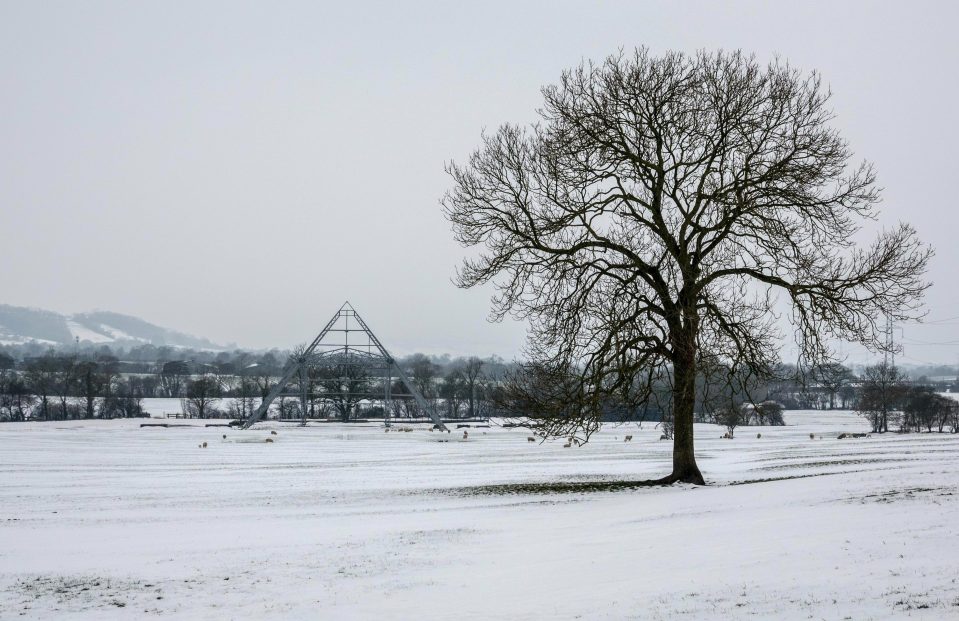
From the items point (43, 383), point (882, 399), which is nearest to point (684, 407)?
point (882, 399)

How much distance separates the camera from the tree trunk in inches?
895

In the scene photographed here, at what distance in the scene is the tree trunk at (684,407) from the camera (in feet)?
74.6

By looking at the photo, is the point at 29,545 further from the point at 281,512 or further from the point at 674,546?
the point at 674,546

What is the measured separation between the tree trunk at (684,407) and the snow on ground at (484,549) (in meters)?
1.51

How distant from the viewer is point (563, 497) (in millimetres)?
23516

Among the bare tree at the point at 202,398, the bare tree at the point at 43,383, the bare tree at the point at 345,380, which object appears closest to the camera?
the bare tree at the point at 345,380

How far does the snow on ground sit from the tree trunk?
4.96 ft

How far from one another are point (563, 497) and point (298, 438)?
46.1 metres

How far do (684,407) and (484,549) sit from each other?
32.7ft

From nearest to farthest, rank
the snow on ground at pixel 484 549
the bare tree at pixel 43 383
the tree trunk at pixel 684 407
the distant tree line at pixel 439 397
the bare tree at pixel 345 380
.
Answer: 1. the snow on ground at pixel 484 549
2. the tree trunk at pixel 684 407
3. the distant tree line at pixel 439 397
4. the bare tree at pixel 345 380
5. the bare tree at pixel 43 383

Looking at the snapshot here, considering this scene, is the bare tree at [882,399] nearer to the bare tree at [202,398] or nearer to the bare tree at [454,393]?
the bare tree at [454,393]

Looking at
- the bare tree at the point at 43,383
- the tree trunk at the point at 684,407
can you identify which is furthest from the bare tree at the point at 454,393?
the tree trunk at the point at 684,407

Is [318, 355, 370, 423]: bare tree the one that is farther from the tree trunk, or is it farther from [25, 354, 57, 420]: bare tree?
the tree trunk

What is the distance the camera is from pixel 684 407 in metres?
24.1
